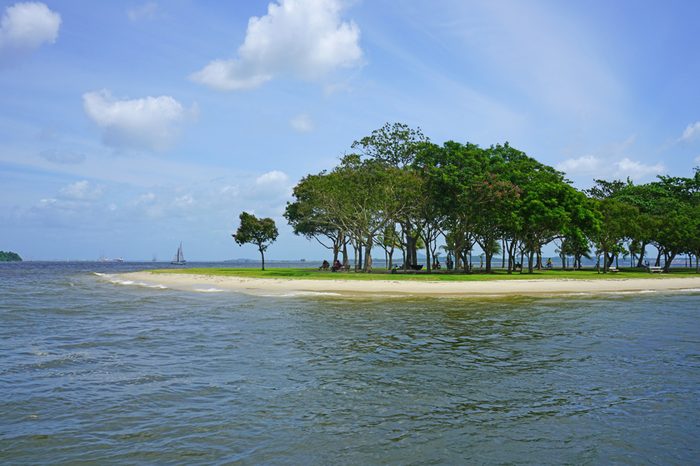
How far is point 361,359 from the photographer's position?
1468 cm

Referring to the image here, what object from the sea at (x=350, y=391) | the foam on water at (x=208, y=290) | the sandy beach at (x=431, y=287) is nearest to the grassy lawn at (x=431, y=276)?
the sandy beach at (x=431, y=287)

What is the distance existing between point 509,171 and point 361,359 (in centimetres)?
5121

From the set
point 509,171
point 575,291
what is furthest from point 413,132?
point 575,291

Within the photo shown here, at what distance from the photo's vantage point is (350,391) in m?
11.4

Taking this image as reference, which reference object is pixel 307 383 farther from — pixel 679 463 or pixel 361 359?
pixel 679 463

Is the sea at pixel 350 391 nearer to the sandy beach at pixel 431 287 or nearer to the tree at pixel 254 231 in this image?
the sandy beach at pixel 431 287

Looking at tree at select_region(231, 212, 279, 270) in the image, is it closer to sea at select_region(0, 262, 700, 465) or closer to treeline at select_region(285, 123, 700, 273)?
treeline at select_region(285, 123, 700, 273)

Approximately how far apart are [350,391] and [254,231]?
6353 centimetres

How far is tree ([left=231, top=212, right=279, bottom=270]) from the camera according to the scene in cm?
7331

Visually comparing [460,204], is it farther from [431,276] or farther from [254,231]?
[254,231]

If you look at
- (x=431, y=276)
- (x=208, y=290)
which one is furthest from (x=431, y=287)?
(x=208, y=290)

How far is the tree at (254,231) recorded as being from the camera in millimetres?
73312

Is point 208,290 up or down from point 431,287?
down

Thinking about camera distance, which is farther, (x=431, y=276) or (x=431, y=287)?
(x=431, y=276)
